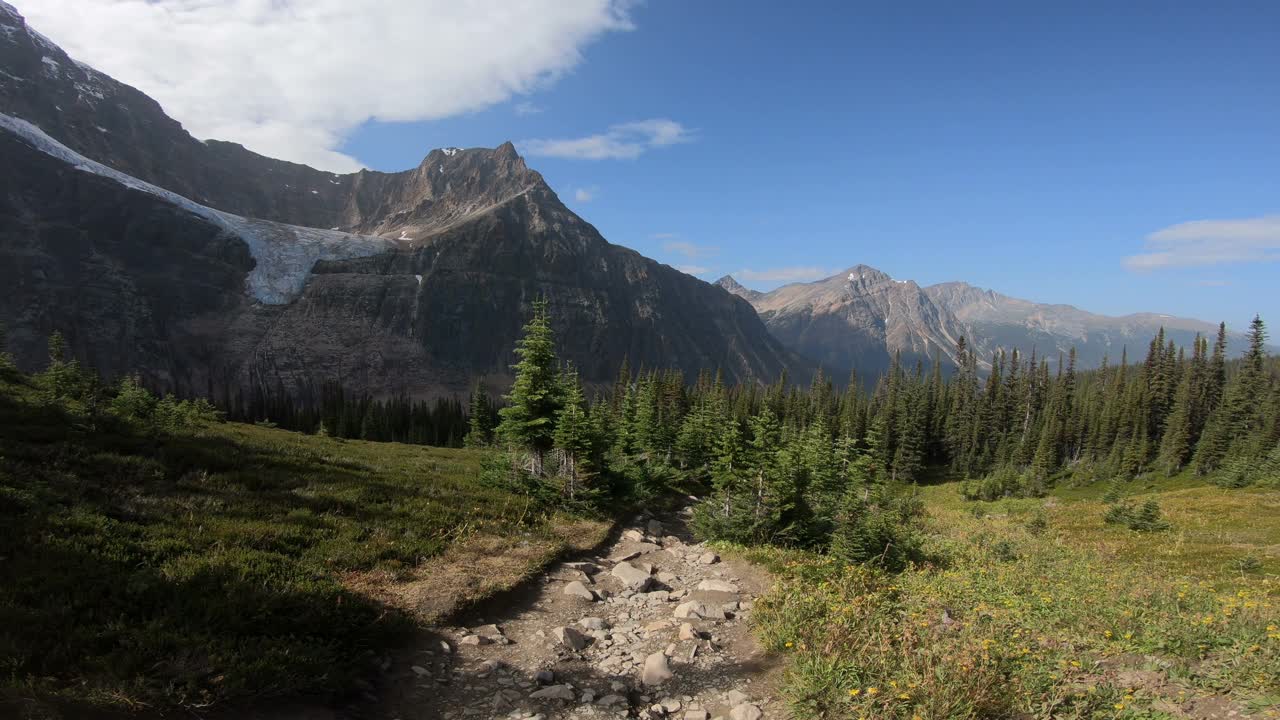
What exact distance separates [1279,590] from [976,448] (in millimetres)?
92143

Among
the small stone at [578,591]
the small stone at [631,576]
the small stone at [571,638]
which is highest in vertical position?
the small stone at [571,638]

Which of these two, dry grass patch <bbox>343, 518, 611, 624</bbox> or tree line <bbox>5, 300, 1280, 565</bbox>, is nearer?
dry grass patch <bbox>343, 518, 611, 624</bbox>

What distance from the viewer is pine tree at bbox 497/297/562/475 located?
66.9ft

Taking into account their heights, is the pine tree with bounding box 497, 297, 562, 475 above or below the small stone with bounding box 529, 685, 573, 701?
above

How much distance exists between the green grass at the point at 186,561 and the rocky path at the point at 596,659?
121 centimetres

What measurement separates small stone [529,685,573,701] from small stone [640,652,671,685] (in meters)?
1.27

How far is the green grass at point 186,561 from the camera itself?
6.18 m

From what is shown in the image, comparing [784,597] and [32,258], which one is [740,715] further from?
[32,258]

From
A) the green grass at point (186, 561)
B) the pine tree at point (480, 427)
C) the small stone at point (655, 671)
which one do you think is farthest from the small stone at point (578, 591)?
the pine tree at point (480, 427)

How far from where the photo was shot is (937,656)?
767cm

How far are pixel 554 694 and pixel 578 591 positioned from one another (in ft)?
14.3

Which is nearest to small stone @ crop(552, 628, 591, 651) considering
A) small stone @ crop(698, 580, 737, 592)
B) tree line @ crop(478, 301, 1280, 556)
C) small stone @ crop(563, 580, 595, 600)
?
small stone @ crop(563, 580, 595, 600)

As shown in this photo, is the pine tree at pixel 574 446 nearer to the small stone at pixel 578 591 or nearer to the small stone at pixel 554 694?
the small stone at pixel 578 591

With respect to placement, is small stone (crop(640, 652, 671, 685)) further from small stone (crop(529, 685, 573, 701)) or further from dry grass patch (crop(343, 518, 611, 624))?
dry grass patch (crop(343, 518, 611, 624))
